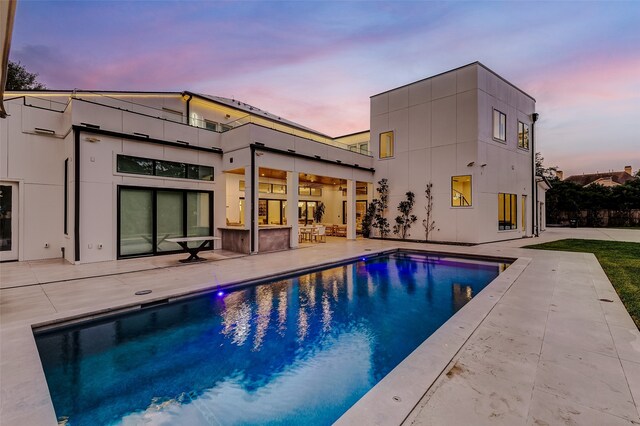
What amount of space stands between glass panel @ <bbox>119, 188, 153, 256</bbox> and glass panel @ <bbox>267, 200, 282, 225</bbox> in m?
7.78

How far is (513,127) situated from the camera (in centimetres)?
1478

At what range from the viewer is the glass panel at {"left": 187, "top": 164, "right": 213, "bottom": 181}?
10664 mm

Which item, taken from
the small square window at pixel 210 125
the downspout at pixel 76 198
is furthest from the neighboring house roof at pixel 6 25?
the small square window at pixel 210 125

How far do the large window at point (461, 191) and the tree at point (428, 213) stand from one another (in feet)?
3.32

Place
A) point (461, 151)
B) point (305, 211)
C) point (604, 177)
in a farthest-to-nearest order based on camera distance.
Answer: point (604, 177) → point (305, 211) → point (461, 151)

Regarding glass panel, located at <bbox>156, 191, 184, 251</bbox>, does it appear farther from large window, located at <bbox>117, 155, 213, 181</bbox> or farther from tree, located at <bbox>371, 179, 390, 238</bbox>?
tree, located at <bbox>371, 179, 390, 238</bbox>

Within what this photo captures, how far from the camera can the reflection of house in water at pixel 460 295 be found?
17.7ft

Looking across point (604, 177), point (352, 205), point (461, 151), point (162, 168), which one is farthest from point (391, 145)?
point (604, 177)

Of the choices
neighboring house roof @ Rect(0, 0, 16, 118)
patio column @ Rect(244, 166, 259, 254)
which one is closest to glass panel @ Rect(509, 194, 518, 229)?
patio column @ Rect(244, 166, 259, 254)

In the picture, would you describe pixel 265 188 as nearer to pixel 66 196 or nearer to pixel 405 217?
pixel 405 217

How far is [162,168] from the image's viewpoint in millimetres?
9875

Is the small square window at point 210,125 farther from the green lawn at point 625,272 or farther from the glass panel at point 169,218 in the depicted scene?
the green lawn at point 625,272

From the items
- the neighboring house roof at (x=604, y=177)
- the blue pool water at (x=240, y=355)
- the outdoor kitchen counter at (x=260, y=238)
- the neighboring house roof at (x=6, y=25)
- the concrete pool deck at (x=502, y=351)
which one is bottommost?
the blue pool water at (x=240, y=355)

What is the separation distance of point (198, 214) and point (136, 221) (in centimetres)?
212
